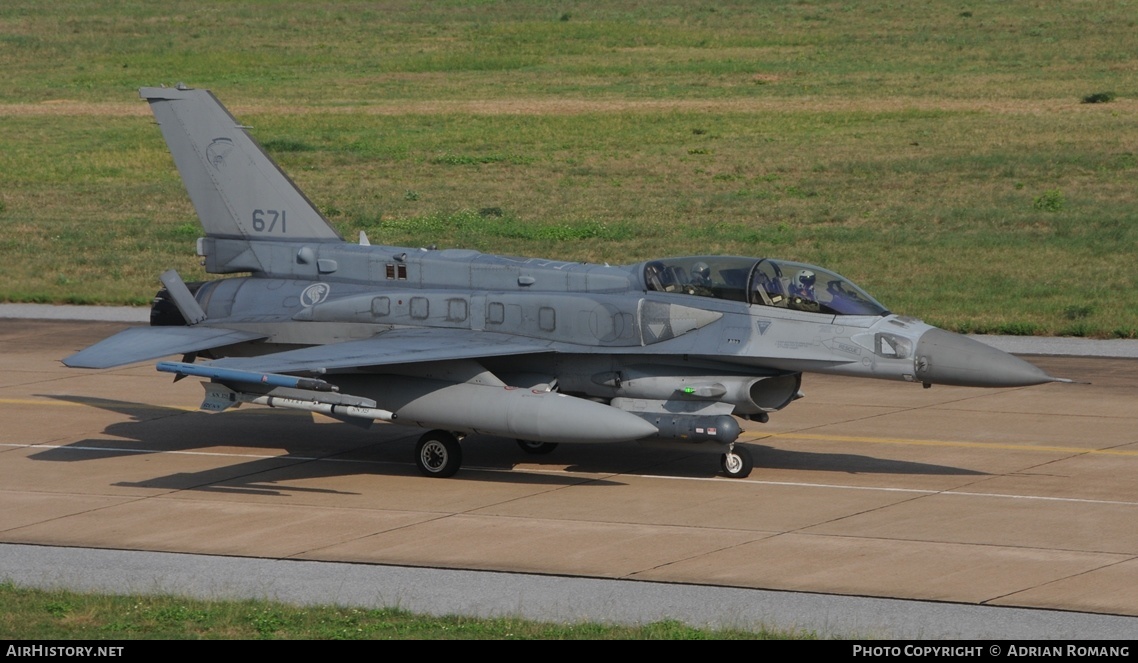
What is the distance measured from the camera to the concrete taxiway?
1376 cm

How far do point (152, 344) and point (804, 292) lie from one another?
755cm

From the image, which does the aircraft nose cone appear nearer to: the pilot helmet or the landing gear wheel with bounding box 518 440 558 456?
the pilot helmet

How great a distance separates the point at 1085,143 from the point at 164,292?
3504 cm

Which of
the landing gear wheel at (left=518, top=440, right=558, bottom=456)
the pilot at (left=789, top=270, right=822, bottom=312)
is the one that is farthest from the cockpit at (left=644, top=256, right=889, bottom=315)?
the landing gear wheel at (left=518, top=440, right=558, bottom=456)

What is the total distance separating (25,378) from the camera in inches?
942

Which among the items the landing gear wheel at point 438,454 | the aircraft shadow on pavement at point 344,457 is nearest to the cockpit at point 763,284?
the aircraft shadow on pavement at point 344,457

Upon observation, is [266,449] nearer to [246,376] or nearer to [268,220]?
[268,220]

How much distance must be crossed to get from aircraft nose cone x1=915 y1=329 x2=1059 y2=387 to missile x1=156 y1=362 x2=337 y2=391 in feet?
20.6

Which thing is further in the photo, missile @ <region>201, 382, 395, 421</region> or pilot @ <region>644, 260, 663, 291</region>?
pilot @ <region>644, 260, 663, 291</region>

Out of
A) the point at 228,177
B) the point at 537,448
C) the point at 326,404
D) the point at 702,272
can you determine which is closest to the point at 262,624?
the point at 326,404

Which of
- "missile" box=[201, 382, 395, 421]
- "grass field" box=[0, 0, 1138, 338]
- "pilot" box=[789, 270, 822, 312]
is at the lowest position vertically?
"missile" box=[201, 382, 395, 421]

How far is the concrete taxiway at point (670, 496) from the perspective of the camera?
13758 millimetres

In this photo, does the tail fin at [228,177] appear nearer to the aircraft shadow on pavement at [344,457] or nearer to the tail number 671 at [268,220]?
the tail number 671 at [268,220]

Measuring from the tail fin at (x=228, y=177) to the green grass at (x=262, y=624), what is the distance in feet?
26.4
